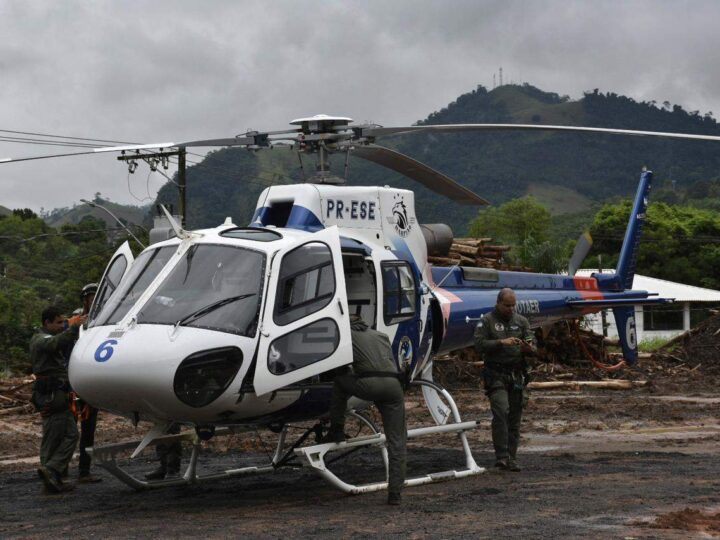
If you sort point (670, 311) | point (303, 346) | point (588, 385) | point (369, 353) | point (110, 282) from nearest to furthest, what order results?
point (303, 346) → point (369, 353) → point (110, 282) → point (588, 385) → point (670, 311)

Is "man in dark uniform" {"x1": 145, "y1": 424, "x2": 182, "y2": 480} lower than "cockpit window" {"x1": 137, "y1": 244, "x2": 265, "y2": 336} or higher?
lower

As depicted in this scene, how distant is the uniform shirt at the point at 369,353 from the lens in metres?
9.02

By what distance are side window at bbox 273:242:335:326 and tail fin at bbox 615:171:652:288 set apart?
29.3ft

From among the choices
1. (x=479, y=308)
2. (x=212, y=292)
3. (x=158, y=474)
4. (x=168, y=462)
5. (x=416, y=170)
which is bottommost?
(x=158, y=474)

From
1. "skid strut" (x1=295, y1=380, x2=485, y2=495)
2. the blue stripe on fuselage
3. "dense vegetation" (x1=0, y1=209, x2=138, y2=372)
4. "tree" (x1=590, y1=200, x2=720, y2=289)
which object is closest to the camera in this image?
"skid strut" (x1=295, y1=380, x2=485, y2=495)

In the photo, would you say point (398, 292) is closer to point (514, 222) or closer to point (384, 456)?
point (384, 456)

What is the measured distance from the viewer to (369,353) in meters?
9.06

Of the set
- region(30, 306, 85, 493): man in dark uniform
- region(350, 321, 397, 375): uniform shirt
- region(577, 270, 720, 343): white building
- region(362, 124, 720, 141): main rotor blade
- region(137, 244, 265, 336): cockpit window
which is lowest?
region(577, 270, 720, 343): white building

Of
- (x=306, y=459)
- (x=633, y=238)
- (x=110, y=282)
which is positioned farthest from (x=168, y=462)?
(x=633, y=238)

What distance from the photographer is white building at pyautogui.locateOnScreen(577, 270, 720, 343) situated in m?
47.7

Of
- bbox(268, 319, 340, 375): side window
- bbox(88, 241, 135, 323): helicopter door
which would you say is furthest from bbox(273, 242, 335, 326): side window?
bbox(88, 241, 135, 323): helicopter door

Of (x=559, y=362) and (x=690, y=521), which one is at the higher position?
(x=690, y=521)

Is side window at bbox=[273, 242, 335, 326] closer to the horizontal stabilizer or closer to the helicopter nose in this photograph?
the helicopter nose

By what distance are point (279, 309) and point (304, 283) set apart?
1.37 feet
